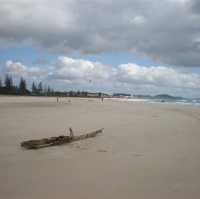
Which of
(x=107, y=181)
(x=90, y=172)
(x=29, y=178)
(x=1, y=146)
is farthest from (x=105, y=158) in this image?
Result: (x=1, y=146)

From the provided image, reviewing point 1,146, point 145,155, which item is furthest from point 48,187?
point 1,146

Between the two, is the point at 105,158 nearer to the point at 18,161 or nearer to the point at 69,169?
the point at 69,169

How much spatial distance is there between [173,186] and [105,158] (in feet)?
8.33

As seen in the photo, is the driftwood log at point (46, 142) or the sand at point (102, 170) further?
the driftwood log at point (46, 142)

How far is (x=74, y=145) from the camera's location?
8875 mm

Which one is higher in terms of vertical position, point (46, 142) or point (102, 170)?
point (46, 142)

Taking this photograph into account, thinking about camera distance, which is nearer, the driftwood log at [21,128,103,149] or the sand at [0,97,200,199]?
the sand at [0,97,200,199]

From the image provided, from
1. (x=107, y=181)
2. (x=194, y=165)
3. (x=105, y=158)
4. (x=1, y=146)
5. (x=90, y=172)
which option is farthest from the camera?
(x=1, y=146)

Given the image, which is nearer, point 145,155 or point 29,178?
point 29,178

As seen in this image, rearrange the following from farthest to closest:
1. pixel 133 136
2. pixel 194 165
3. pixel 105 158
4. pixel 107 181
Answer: pixel 133 136
pixel 105 158
pixel 194 165
pixel 107 181

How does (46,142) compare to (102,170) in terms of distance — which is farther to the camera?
(46,142)

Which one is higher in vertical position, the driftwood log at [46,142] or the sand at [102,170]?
the driftwood log at [46,142]

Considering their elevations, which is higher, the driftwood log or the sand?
the driftwood log

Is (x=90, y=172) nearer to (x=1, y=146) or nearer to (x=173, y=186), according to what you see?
(x=173, y=186)
